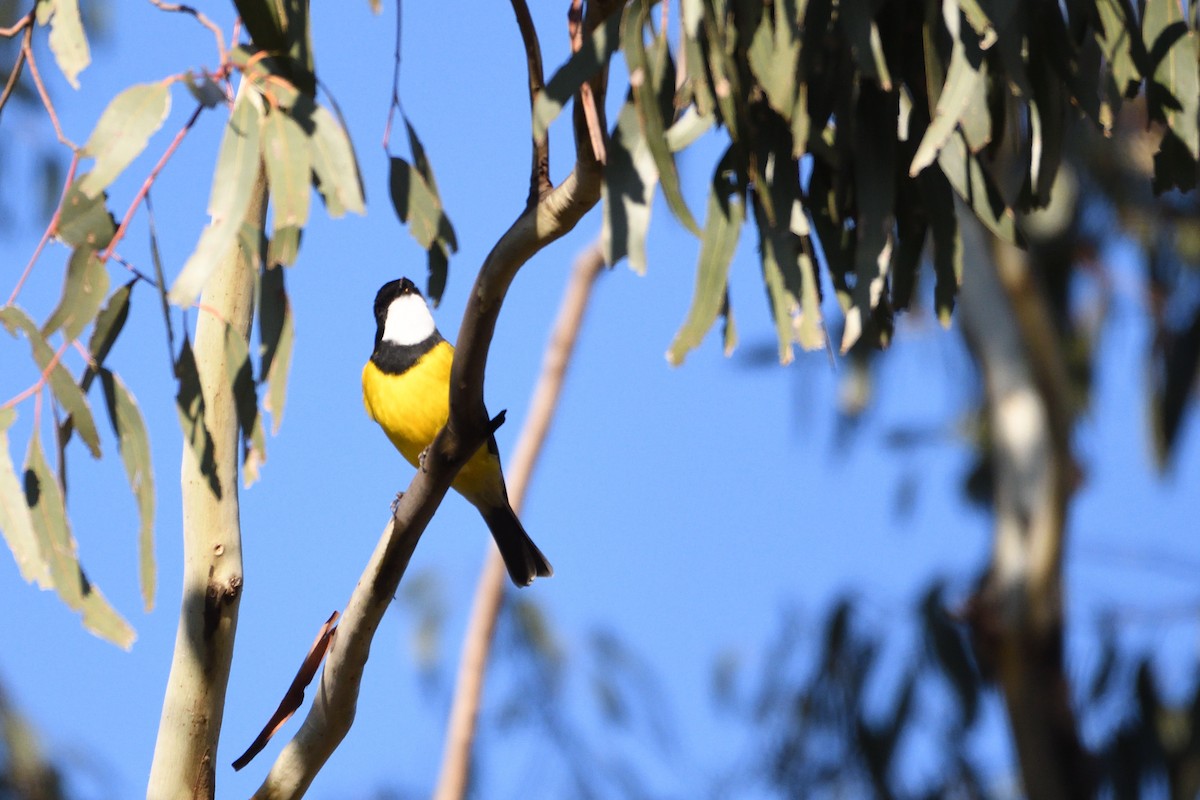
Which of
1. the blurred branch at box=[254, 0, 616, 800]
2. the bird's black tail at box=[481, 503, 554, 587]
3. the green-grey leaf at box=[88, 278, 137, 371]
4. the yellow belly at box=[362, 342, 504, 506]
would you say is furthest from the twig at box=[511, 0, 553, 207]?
the bird's black tail at box=[481, 503, 554, 587]

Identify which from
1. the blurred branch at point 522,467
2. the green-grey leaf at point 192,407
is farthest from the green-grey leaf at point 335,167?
the blurred branch at point 522,467

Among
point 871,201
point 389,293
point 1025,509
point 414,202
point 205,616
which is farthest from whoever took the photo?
point 1025,509

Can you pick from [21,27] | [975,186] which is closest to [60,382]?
[21,27]

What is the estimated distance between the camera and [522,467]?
16.1 ft

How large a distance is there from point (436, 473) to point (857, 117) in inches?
31.9

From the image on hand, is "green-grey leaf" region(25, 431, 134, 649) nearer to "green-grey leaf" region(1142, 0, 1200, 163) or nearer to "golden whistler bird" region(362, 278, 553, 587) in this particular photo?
"golden whistler bird" region(362, 278, 553, 587)

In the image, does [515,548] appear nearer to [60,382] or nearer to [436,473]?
[436,473]

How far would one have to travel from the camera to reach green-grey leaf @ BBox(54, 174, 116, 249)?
184cm

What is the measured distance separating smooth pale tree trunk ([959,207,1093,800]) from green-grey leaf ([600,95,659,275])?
2725 mm

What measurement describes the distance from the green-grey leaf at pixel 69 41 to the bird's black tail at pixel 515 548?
1704 mm

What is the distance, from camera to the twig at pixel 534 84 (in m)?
1.97

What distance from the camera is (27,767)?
4.61 metres

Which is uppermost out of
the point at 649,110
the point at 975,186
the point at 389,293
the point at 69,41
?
the point at 69,41

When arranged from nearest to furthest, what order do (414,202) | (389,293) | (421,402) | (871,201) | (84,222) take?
(84,222) → (414,202) → (871,201) → (421,402) → (389,293)
